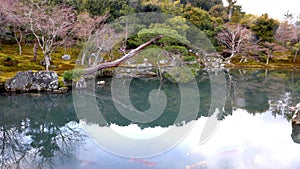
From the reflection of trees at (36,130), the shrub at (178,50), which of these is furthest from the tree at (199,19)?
the reflection of trees at (36,130)

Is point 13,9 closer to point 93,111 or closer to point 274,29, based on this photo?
point 93,111

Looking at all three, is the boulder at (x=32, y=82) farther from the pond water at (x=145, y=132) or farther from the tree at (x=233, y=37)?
the tree at (x=233, y=37)

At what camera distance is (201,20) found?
34.4 meters

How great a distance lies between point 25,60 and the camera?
21.2 metres

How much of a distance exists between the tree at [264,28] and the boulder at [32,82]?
91.6ft

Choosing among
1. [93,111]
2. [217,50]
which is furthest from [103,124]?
[217,50]

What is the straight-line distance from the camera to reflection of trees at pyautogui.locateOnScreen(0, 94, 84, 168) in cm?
741

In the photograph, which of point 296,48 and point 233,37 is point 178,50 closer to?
point 233,37

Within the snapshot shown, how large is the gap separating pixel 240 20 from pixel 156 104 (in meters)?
28.5

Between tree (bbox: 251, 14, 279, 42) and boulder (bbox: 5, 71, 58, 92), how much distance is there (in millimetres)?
27930

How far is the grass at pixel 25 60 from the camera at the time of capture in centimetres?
1873

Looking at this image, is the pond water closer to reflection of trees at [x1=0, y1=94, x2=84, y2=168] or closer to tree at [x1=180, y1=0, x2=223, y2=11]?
reflection of trees at [x1=0, y1=94, x2=84, y2=168]

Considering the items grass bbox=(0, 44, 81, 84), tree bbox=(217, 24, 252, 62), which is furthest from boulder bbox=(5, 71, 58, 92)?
tree bbox=(217, 24, 252, 62)

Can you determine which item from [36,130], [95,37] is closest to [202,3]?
[95,37]
